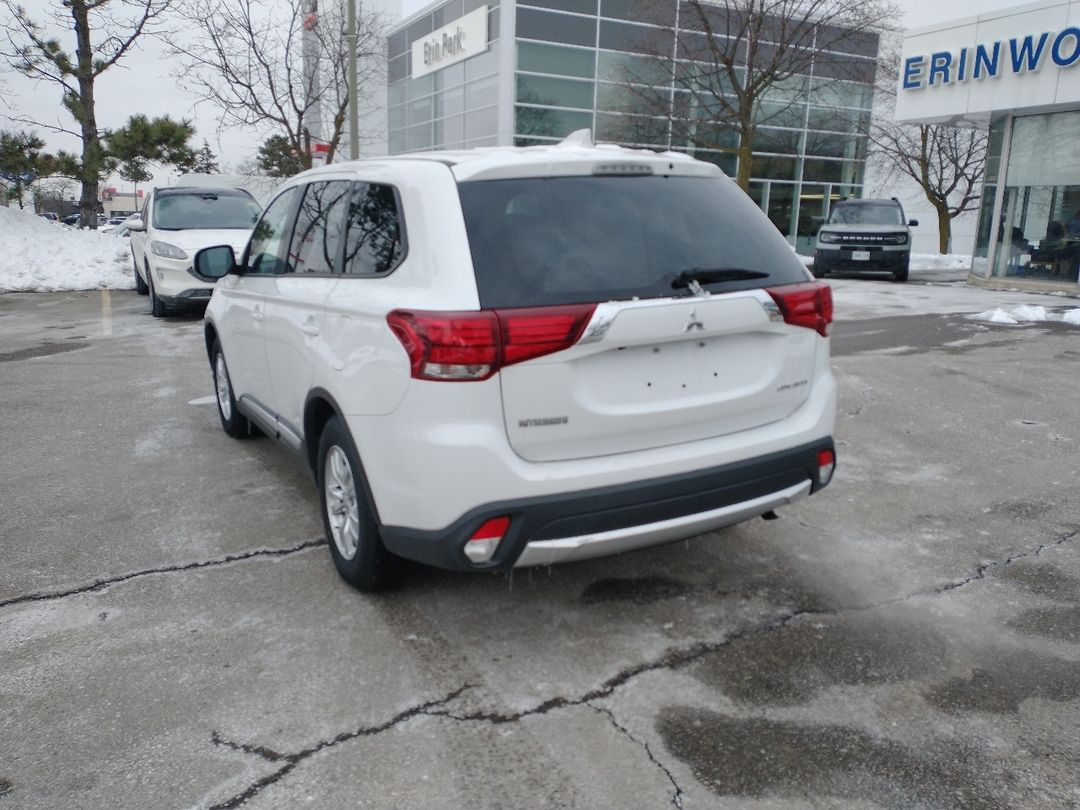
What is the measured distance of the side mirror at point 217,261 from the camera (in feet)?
17.0

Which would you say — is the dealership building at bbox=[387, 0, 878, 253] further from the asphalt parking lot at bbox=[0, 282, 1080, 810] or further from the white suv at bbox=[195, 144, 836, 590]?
the white suv at bbox=[195, 144, 836, 590]

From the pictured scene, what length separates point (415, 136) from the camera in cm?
3338

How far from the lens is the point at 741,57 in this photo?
26.8m

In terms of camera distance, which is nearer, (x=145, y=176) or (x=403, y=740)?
(x=403, y=740)

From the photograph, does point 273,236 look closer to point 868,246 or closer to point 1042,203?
point 868,246

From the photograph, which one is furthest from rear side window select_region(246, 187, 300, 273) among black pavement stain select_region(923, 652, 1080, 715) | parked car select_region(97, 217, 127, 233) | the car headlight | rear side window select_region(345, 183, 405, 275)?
parked car select_region(97, 217, 127, 233)

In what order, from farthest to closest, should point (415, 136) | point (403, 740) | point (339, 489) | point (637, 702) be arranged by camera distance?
point (415, 136)
point (339, 489)
point (637, 702)
point (403, 740)

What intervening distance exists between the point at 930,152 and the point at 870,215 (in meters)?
11.8

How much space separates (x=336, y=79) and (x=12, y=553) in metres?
23.7

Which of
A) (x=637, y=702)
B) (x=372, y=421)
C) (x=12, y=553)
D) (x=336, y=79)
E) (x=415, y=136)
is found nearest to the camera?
(x=637, y=702)

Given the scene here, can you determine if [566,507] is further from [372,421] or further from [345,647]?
[345,647]

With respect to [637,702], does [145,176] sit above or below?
above

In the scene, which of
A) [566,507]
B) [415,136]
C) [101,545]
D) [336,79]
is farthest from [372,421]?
[415,136]

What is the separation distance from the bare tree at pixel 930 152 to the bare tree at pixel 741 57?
133cm
